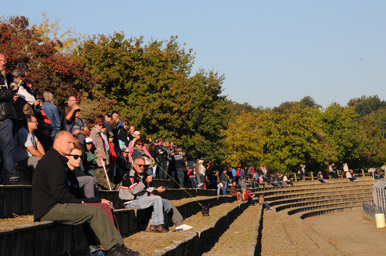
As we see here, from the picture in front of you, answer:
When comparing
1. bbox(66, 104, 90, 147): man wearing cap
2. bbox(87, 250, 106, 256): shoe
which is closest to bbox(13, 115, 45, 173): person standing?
bbox(66, 104, 90, 147): man wearing cap

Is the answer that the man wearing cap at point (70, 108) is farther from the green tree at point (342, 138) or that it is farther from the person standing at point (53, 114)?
the green tree at point (342, 138)

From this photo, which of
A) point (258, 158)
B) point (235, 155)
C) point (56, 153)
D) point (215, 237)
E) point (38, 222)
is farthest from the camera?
point (258, 158)

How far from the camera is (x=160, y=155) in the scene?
19.1 m

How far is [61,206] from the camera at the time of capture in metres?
6.79

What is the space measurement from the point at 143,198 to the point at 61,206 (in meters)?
4.07

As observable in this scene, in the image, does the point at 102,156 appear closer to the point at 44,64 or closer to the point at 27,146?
the point at 27,146

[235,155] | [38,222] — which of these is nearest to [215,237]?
[38,222]

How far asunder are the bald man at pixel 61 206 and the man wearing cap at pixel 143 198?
359 centimetres

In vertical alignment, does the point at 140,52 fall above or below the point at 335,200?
above

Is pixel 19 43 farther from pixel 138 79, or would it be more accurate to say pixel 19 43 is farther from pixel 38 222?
pixel 38 222

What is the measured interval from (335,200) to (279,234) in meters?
36.3

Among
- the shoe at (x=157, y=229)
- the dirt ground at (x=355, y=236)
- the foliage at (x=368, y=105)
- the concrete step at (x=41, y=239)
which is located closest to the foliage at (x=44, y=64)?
the dirt ground at (x=355, y=236)

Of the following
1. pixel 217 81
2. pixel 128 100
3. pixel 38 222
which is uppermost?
pixel 217 81

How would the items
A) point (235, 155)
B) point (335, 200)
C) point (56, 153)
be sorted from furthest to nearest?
point (235, 155)
point (335, 200)
point (56, 153)
